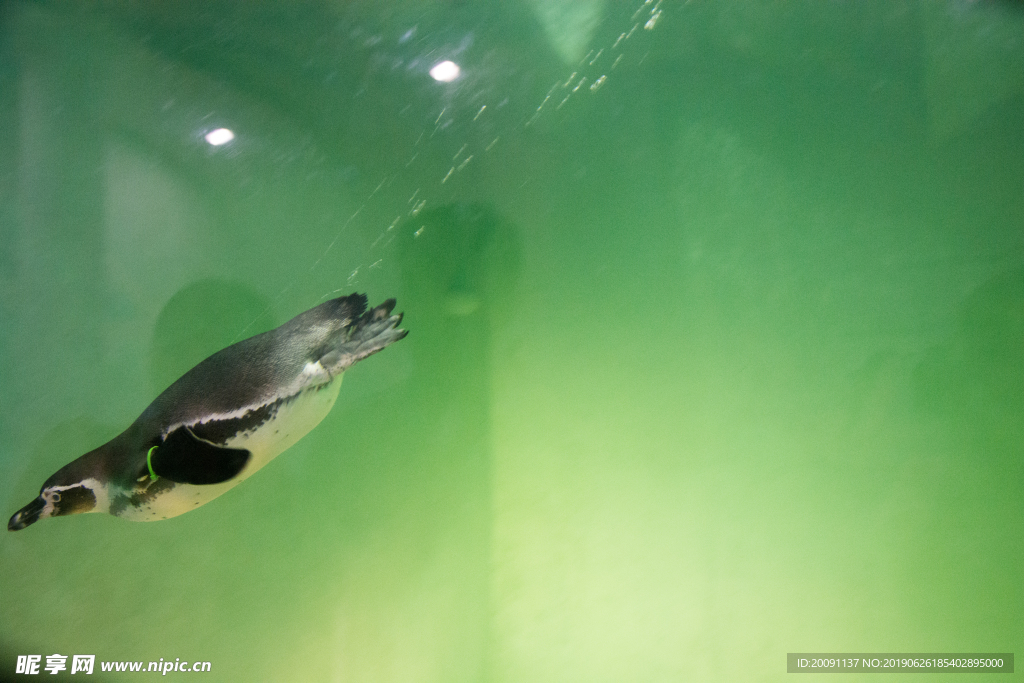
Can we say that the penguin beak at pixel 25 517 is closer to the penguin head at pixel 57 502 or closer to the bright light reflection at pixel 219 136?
the penguin head at pixel 57 502

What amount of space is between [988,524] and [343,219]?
5.68 ft

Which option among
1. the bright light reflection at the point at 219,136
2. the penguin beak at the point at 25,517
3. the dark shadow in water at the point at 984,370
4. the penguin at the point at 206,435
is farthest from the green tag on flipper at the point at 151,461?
the dark shadow in water at the point at 984,370

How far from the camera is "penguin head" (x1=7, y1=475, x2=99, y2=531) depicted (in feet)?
4.49

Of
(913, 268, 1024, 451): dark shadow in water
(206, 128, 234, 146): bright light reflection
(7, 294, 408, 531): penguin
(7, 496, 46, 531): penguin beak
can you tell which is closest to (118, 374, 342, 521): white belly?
(7, 294, 408, 531): penguin

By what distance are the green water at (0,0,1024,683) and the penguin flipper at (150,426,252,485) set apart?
0.20 feet

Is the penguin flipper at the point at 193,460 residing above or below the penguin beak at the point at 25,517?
above

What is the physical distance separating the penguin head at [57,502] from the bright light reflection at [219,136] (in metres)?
0.82

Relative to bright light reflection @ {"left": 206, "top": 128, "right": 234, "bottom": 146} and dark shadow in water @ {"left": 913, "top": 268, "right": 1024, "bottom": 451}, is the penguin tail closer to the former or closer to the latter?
bright light reflection @ {"left": 206, "top": 128, "right": 234, "bottom": 146}

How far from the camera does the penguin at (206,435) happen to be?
137cm

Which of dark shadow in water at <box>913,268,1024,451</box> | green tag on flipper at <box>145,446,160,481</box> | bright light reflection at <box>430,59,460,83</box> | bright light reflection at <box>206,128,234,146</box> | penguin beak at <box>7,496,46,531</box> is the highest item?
bright light reflection at <box>430,59,460,83</box>

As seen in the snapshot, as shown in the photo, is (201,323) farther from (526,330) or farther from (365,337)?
(526,330)

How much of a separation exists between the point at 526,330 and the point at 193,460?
81 centimetres

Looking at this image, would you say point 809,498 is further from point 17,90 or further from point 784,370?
point 17,90

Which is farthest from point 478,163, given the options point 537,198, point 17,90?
point 17,90
